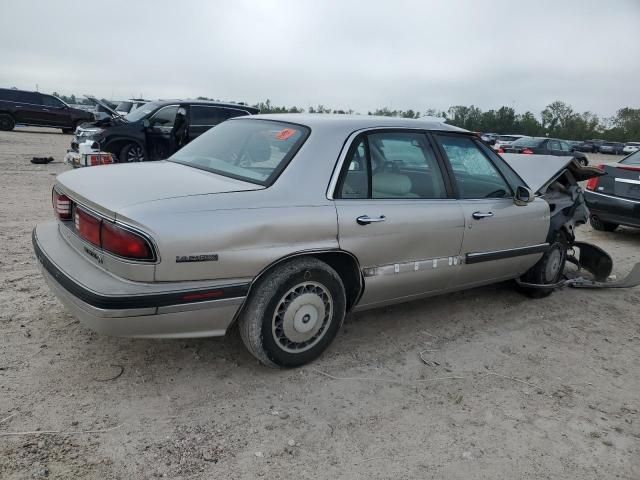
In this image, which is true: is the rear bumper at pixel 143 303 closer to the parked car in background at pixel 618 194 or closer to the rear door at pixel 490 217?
the rear door at pixel 490 217

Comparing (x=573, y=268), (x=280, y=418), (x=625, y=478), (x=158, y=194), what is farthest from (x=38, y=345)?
(x=573, y=268)

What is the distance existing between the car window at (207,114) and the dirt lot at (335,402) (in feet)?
22.8

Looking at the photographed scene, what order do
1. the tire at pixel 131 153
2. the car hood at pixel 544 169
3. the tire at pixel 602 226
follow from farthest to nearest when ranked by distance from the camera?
the tire at pixel 131 153, the tire at pixel 602 226, the car hood at pixel 544 169

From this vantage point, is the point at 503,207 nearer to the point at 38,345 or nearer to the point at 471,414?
the point at 471,414

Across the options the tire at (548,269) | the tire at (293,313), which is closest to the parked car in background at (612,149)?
the tire at (548,269)

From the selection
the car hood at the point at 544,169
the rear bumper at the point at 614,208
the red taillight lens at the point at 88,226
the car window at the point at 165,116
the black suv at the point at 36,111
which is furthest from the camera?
the black suv at the point at 36,111

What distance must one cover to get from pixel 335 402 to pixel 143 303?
46.9 inches

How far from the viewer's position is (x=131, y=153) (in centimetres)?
1058

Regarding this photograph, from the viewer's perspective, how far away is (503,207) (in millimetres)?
4047

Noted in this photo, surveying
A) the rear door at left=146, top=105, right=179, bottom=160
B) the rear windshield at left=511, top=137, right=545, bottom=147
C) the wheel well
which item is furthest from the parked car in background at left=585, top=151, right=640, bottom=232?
the rear windshield at left=511, top=137, right=545, bottom=147

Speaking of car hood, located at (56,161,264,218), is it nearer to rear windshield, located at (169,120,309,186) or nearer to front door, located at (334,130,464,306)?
rear windshield, located at (169,120,309,186)

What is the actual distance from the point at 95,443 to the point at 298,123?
2.22 metres

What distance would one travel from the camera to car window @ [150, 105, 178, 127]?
10578 mm

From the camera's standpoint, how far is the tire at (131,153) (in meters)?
10.5
